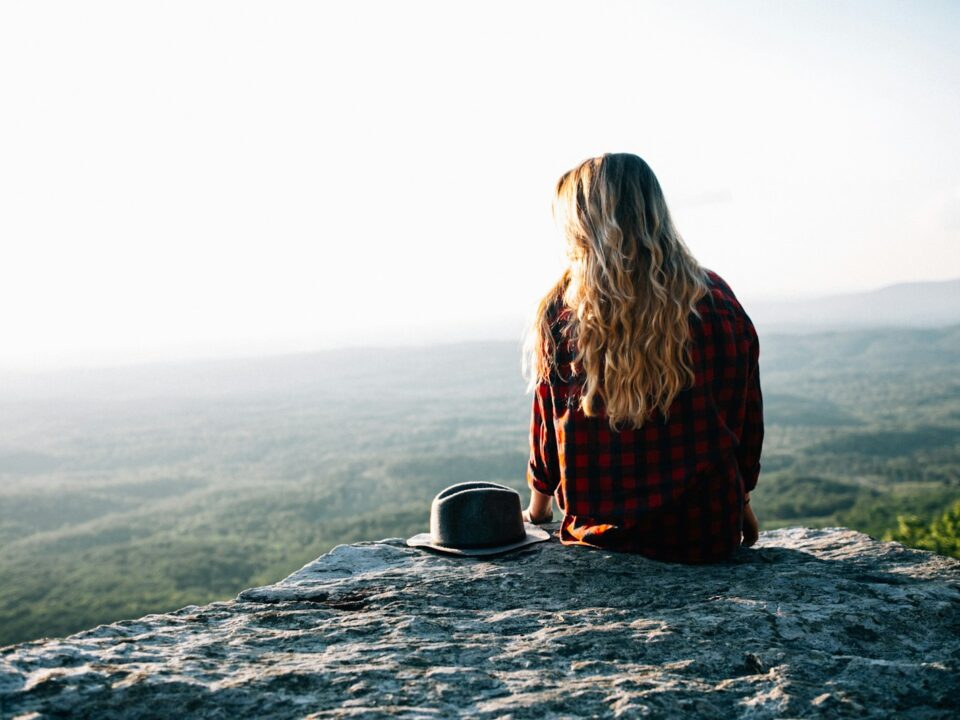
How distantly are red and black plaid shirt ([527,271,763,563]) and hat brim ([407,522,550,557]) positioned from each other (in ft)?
1.07

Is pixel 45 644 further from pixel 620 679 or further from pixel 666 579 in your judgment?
pixel 666 579

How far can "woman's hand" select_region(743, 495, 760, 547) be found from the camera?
10.6 ft

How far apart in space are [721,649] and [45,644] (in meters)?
1.99

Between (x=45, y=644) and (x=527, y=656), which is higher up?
(x=45, y=644)

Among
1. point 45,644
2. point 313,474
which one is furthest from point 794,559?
point 313,474

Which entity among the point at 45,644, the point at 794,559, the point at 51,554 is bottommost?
the point at 51,554

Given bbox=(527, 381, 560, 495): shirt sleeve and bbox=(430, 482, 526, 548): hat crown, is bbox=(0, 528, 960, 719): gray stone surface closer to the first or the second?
bbox=(430, 482, 526, 548): hat crown

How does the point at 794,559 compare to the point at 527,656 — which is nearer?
the point at 527,656

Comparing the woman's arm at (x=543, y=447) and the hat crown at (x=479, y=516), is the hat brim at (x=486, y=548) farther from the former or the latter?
the woman's arm at (x=543, y=447)

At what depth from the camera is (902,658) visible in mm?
2188

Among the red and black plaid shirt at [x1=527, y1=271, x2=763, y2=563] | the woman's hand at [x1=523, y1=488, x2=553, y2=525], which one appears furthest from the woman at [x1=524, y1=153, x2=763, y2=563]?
the woman's hand at [x1=523, y1=488, x2=553, y2=525]

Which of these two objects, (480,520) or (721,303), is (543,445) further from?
(721,303)

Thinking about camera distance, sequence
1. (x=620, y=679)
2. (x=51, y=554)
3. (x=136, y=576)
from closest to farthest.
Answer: (x=620, y=679), (x=136, y=576), (x=51, y=554)

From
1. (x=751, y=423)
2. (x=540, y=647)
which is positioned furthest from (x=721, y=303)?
(x=540, y=647)
